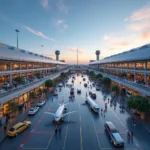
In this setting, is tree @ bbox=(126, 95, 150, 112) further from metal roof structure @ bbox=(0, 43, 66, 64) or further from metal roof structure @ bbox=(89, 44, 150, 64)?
metal roof structure @ bbox=(0, 43, 66, 64)

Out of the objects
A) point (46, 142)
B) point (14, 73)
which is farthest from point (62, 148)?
point (14, 73)

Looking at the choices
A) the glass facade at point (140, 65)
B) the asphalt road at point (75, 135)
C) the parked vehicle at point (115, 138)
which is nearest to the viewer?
the parked vehicle at point (115, 138)

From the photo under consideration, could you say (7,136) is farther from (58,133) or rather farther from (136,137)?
(136,137)

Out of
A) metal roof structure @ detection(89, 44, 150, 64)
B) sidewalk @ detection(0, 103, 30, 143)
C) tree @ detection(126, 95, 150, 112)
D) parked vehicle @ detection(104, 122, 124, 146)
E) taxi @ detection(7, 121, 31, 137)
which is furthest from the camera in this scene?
metal roof structure @ detection(89, 44, 150, 64)

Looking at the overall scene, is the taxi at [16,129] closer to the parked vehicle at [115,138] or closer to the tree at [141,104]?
the parked vehicle at [115,138]

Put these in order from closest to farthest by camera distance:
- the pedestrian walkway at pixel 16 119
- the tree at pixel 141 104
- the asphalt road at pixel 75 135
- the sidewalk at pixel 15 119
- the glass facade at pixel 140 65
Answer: the asphalt road at pixel 75 135
the sidewalk at pixel 15 119
the pedestrian walkway at pixel 16 119
the tree at pixel 141 104
the glass facade at pixel 140 65

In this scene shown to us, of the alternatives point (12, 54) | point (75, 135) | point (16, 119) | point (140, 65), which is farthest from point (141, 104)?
point (12, 54)

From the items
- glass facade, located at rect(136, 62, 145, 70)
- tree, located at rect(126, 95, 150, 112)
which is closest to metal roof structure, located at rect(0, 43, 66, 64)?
tree, located at rect(126, 95, 150, 112)

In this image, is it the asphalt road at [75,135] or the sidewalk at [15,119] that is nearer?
the asphalt road at [75,135]

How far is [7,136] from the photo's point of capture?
21.2 m

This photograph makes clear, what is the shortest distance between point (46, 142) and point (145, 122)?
18.8m

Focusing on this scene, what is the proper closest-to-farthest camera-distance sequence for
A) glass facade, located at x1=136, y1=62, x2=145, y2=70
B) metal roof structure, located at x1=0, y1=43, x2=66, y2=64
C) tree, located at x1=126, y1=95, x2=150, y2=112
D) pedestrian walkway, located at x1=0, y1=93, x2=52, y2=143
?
1. pedestrian walkway, located at x1=0, y1=93, x2=52, y2=143
2. tree, located at x1=126, y1=95, x2=150, y2=112
3. metal roof structure, located at x1=0, y1=43, x2=66, y2=64
4. glass facade, located at x1=136, y1=62, x2=145, y2=70

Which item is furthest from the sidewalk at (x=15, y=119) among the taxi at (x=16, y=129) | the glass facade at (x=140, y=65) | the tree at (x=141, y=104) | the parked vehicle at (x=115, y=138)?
the glass facade at (x=140, y=65)

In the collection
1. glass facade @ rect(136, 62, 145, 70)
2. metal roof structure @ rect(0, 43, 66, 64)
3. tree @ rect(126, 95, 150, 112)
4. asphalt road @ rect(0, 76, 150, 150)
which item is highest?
metal roof structure @ rect(0, 43, 66, 64)
